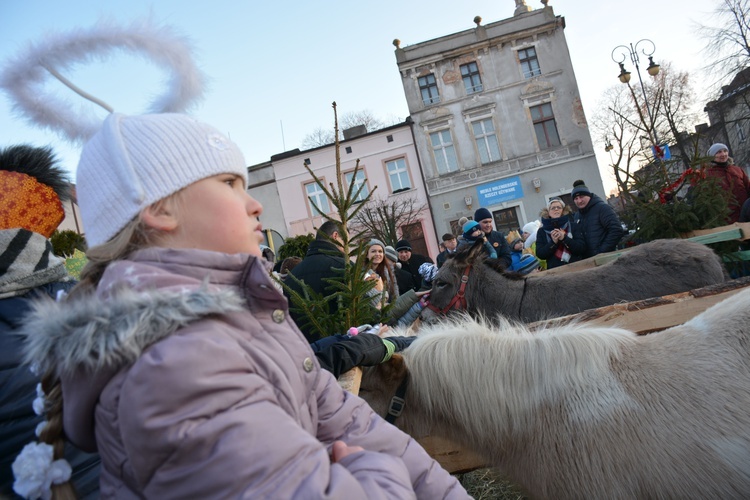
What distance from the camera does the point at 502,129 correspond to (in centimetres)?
2877

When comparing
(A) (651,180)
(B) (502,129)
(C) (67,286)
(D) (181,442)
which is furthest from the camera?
(B) (502,129)

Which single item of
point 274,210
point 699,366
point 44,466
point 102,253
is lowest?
point 699,366

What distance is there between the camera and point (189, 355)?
96 centimetres

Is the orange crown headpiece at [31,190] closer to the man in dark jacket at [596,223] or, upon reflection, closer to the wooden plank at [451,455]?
the wooden plank at [451,455]

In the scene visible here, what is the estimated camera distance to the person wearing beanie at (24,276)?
1411 millimetres

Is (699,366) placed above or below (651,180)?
below

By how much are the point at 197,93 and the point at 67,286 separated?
2.98ft

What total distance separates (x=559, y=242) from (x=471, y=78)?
24530 mm

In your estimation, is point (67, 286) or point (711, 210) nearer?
point (67, 286)

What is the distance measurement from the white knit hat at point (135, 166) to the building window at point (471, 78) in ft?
97.2

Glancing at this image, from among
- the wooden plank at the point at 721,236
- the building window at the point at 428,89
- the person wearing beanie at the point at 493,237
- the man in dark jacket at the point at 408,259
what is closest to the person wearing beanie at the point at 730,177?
the wooden plank at the point at 721,236

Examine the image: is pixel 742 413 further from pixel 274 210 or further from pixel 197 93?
pixel 274 210

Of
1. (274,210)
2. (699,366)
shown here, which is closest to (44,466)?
(699,366)

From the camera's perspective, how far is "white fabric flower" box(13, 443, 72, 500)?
1.06 meters
